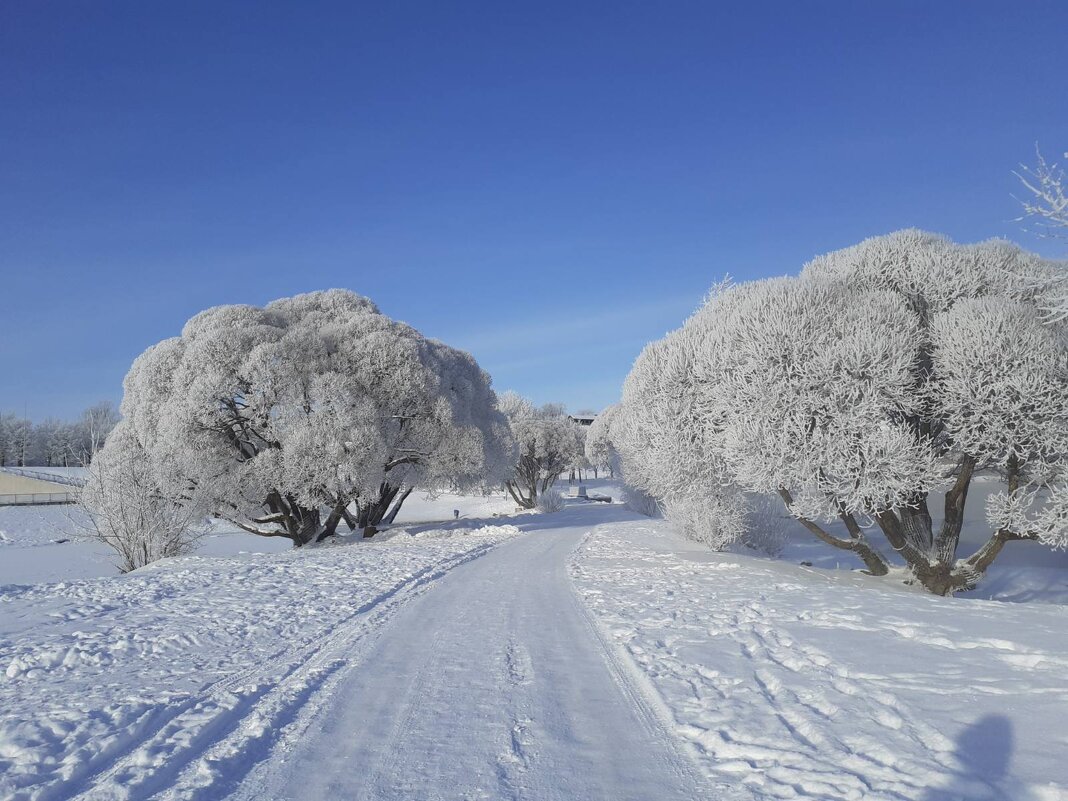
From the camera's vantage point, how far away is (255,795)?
3938mm

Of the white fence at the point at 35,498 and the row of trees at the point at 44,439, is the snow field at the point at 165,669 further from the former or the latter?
the row of trees at the point at 44,439

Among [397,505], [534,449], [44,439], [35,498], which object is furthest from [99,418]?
[397,505]

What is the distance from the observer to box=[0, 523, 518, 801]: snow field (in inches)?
169

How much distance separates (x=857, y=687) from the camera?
568 cm

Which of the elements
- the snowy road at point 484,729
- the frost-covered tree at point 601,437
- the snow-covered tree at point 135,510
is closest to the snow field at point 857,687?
the snowy road at point 484,729

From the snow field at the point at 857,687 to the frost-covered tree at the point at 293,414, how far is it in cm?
1201

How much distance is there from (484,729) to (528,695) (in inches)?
34.0

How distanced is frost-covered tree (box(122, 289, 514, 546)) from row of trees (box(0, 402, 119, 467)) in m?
83.0

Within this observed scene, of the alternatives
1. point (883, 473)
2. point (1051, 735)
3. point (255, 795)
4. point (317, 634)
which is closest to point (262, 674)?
point (317, 634)

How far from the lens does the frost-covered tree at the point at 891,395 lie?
1141 centimetres

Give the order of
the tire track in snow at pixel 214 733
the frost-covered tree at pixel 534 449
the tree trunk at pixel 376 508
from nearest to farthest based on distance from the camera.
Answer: the tire track in snow at pixel 214 733 < the tree trunk at pixel 376 508 < the frost-covered tree at pixel 534 449

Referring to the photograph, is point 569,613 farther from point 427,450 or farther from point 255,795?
point 427,450

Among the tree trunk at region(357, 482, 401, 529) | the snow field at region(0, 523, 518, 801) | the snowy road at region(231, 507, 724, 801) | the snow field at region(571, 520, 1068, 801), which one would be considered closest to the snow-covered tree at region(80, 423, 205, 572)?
the snow field at region(0, 523, 518, 801)

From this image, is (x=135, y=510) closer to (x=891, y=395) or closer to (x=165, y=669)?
(x=165, y=669)
